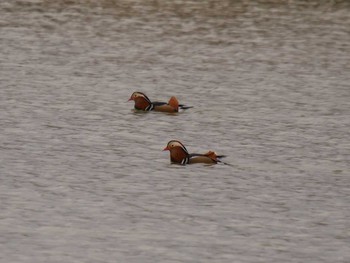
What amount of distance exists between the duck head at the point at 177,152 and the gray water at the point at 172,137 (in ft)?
0.36

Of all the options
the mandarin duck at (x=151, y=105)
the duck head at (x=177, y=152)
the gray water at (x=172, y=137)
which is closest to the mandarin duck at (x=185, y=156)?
the duck head at (x=177, y=152)

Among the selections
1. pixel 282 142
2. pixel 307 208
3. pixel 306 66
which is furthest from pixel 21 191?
pixel 306 66

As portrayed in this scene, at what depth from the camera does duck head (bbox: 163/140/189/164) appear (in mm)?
13875

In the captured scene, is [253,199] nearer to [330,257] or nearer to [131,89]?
[330,257]

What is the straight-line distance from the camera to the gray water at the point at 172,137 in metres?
11.1

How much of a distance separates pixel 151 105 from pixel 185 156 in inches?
138

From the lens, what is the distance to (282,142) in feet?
50.6

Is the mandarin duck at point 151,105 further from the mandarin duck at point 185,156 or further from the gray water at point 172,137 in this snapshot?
the mandarin duck at point 185,156

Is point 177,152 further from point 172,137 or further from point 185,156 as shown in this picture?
point 172,137

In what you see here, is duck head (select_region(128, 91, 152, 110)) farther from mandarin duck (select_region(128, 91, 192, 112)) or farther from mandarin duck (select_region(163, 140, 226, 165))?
mandarin duck (select_region(163, 140, 226, 165))

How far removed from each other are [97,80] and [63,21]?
6862mm

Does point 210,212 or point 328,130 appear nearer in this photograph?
point 210,212

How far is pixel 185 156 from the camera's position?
550 inches

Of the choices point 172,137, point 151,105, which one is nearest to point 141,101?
point 151,105
